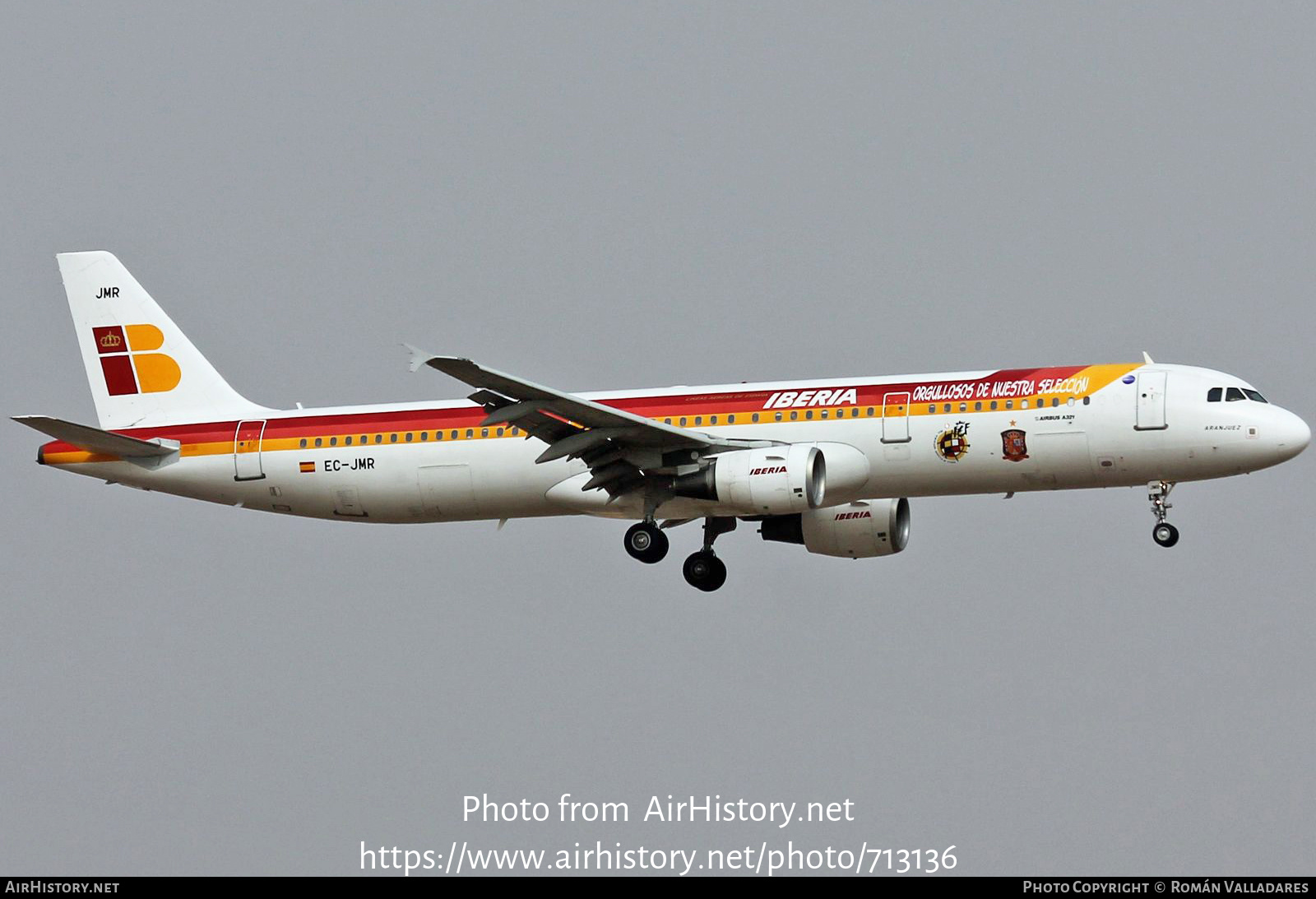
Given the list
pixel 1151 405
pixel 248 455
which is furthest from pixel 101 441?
pixel 1151 405

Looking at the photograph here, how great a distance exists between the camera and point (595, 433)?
133ft

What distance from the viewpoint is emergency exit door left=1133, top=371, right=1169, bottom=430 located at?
39656 millimetres

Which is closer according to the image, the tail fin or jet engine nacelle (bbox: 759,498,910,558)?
jet engine nacelle (bbox: 759,498,910,558)

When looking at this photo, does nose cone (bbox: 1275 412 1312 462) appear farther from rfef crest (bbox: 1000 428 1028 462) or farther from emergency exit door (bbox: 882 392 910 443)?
emergency exit door (bbox: 882 392 910 443)

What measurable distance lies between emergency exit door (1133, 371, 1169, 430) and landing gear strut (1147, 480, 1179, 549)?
1371 mm

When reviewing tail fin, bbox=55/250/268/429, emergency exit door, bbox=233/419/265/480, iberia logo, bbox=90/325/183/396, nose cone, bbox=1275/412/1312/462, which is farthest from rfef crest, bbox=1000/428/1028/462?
iberia logo, bbox=90/325/183/396

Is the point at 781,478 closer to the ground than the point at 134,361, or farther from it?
closer to the ground

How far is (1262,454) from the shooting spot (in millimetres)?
39406

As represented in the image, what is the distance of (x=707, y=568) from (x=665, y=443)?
4701 millimetres

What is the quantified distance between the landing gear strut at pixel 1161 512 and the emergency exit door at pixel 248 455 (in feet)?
63.8

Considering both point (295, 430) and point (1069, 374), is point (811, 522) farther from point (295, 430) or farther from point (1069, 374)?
point (295, 430)

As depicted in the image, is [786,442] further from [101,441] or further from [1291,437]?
[101,441]
